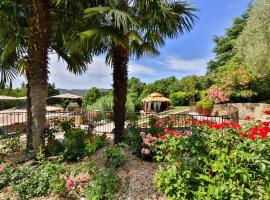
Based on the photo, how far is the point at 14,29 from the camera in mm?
6531

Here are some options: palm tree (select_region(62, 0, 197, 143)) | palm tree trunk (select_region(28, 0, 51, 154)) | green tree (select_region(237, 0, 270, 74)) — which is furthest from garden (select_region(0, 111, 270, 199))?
green tree (select_region(237, 0, 270, 74))

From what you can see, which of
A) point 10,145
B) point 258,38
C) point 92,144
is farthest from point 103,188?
point 258,38

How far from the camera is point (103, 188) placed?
11.9 feet

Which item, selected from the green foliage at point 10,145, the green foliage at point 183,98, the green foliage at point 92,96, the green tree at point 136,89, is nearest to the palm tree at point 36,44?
the green foliage at point 10,145

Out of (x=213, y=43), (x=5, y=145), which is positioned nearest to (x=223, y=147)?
(x=5, y=145)

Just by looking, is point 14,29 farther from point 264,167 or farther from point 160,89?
point 160,89

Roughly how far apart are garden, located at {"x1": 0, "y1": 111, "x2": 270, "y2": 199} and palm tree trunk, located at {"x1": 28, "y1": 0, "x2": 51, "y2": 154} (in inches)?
40.6

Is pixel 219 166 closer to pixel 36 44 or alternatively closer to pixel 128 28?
pixel 128 28

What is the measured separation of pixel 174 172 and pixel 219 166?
0.55m

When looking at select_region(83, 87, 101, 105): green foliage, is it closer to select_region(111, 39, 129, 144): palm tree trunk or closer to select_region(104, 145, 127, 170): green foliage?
select_region(111, 39, 129, 144): palm tree trunk

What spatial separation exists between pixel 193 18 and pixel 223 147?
428 centimetres

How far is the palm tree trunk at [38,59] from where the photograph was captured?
5648mm

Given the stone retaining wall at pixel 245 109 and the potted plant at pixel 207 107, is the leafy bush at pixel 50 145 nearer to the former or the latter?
the stone retaining wall at pixel 245 109

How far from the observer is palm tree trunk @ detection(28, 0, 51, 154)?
222 inches
